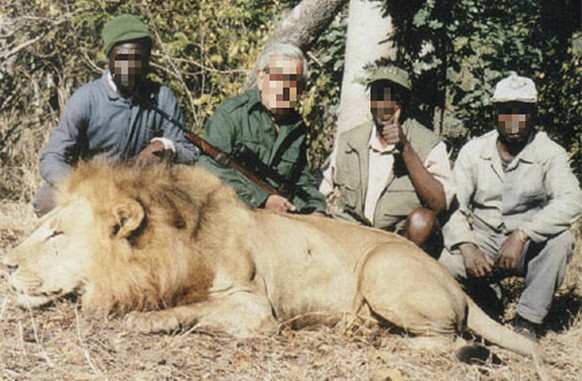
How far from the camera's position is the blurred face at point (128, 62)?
5.96 m

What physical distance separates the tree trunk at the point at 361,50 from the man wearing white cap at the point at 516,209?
1.14m

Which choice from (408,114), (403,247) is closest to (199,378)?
(403,247)

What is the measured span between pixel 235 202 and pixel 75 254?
3.57 feet

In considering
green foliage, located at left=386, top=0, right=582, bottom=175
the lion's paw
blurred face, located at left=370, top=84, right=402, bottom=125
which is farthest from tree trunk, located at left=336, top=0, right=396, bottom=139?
the lion's paw

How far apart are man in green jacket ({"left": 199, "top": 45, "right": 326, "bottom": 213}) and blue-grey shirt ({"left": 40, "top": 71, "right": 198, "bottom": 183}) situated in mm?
516

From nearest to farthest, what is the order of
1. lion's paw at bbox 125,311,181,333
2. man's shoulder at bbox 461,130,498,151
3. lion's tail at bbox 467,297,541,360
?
lion's paw at bbox 125,311,181,333 < lion's tail at bbox 467,297,541,360 < man's shoulder at bbox 461,130,498,151

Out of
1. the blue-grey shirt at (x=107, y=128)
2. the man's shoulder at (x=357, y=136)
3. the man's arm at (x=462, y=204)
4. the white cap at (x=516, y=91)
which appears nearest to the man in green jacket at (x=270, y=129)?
the man's shoulder at (x=357, y=136)

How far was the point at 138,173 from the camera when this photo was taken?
15.6 feet

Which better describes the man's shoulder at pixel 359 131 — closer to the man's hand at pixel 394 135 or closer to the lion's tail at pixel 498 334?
the man's hand at pixel 394 135

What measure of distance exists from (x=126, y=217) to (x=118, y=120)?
1.86 meters

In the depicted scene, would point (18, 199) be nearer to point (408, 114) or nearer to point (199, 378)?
point (408, 114)

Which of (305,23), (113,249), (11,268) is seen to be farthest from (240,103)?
(305,23)

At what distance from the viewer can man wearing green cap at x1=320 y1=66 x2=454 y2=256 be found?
5793 mm

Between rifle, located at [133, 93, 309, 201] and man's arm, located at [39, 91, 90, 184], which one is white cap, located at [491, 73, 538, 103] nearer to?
rifle, located at [133, 93, 309, 201]
